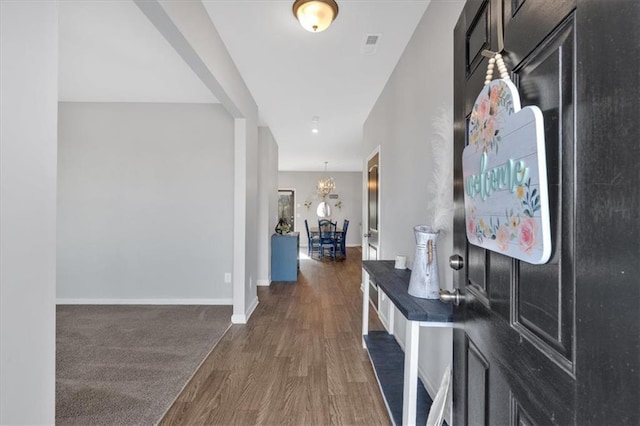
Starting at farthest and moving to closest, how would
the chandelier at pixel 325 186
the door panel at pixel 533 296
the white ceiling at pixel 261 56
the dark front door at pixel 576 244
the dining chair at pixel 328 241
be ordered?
the chandelier at pixel 325 186 → the dining chair at pixel 328 241 → the white ceiling at pixel 261 56 → the door panel at pixel 533 296 → the dark front door at pixel 576 244

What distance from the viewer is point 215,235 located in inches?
149

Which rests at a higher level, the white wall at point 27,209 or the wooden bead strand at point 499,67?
the wooden bead strand at point 499,67

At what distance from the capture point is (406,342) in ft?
4.50

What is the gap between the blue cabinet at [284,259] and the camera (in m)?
5.14

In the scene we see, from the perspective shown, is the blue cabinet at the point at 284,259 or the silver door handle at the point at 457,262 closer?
the silver door handle at the point at 457,262

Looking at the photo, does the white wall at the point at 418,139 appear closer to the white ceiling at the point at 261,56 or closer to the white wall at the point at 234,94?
the white ceiling at the point at 261,56

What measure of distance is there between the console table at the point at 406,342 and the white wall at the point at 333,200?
23.8 feet

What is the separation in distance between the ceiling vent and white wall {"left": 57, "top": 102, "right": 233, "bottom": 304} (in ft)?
6.57

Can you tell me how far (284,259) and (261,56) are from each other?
3352 mm

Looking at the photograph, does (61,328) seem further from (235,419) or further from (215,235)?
(235,419)

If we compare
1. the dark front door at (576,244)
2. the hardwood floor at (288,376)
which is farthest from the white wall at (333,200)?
the dark front door at (576,244)

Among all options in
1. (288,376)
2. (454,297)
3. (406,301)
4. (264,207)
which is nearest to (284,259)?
(264,207)

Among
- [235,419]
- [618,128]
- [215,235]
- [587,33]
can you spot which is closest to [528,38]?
[587,33]

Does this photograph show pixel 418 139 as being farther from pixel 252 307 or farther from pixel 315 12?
pixel 252 307
